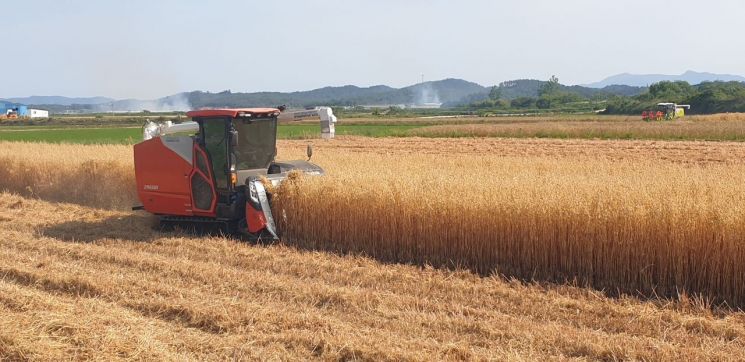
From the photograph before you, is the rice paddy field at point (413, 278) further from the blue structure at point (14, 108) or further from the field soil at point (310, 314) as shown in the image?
the blue structure at point (14, 108)

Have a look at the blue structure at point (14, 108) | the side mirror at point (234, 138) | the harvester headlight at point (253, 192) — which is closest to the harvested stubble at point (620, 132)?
the harvester headlight at point (253, 192)

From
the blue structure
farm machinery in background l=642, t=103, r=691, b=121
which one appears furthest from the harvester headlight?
the blue structure

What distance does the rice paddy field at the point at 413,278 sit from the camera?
19.1ft

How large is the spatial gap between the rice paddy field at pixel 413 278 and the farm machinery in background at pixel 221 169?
421 millimetres

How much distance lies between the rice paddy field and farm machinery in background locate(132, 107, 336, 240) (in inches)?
16.6

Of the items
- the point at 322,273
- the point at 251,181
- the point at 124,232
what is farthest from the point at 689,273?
the point at 124,232

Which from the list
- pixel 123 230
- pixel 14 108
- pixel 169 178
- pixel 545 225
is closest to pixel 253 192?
pixel 169 178

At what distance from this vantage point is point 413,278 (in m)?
8.19

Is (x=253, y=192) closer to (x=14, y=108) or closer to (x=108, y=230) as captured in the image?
(x=108, y=230)

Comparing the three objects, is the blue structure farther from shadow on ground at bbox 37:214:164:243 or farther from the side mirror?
the side mirror

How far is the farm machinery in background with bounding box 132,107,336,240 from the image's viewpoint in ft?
35.8

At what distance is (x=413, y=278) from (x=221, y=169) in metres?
4.21

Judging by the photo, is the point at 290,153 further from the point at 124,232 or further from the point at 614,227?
the point at 614,227

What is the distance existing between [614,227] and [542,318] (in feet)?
5.66
